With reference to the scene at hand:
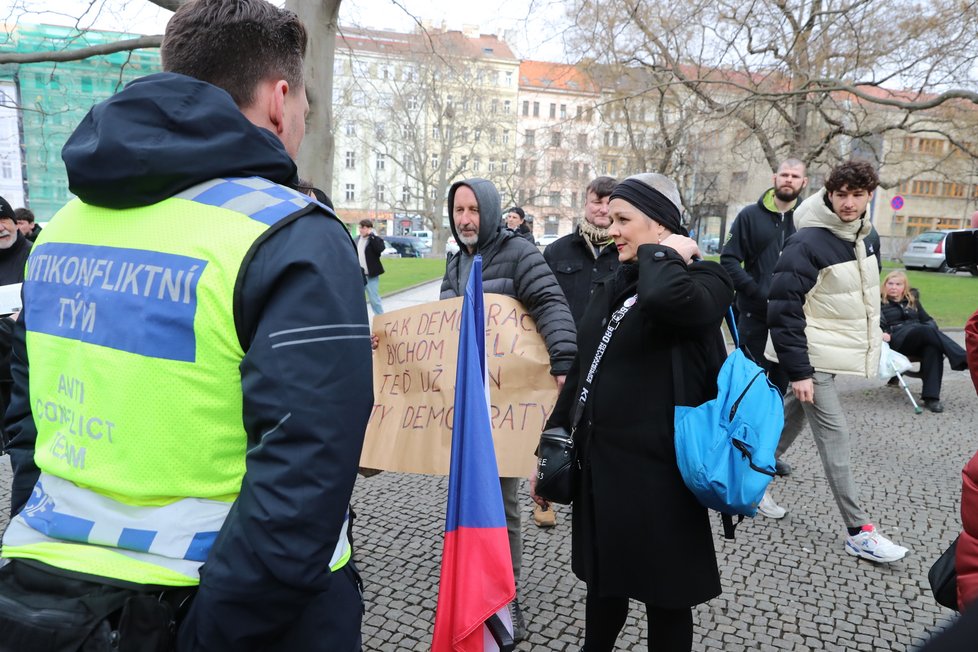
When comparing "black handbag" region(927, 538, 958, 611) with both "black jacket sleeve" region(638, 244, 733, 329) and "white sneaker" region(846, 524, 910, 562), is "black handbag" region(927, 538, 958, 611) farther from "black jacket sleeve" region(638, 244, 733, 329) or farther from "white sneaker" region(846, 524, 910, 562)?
"white sneaker" region(846, 524, 910, 562)

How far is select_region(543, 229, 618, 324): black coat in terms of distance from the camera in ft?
14.6

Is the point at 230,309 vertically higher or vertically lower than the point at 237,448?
higher

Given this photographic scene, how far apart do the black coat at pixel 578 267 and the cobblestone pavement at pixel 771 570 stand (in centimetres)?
136

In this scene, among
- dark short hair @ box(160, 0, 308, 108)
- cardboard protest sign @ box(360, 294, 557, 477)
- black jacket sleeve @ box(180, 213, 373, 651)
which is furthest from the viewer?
cardboard protest sign @ box(360, 294, 557, 477)

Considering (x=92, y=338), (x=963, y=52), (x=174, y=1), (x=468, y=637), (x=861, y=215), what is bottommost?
(x=468, y=637)

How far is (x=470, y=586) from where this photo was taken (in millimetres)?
2186

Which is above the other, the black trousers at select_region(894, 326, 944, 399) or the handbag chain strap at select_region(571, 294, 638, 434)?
the handbag chain strap at select_region(571, 294, 638, 434)

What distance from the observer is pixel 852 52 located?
461 inches

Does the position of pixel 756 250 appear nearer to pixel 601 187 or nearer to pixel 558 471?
pixel 601 187

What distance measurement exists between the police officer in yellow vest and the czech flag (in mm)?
976

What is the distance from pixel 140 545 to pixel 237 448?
218 millimetres

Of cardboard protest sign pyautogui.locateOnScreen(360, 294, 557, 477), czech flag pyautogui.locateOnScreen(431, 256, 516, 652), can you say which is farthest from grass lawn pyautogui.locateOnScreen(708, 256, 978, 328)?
czech flag pyautogui.locateOnScreen(431, 256, 516, 652)

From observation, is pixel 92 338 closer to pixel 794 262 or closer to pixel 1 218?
pixel 794 262

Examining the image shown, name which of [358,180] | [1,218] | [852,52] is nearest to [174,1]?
[1,218]
